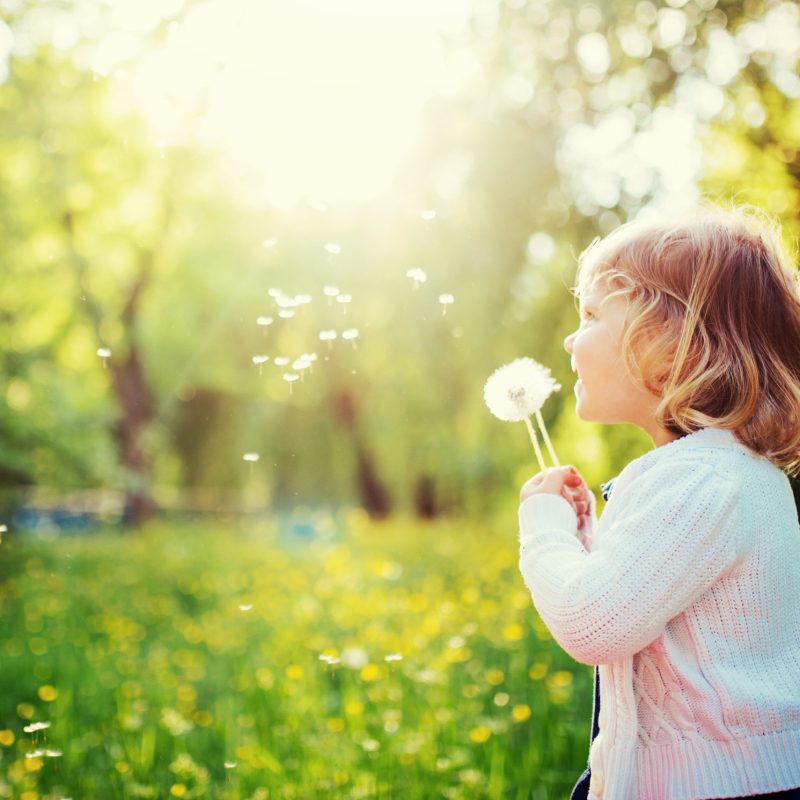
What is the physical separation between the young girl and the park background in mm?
742

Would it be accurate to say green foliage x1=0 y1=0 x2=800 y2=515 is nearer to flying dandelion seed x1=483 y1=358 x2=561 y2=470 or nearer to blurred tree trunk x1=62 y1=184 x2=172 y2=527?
blurred tree trunk x1=62 y1=184 x2=172 y2=527

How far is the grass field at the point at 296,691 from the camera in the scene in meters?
3.02

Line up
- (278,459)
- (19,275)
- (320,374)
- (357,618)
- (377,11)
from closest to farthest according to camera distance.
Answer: (377,11), (357,618), (19,275), (320,374), (278,459)

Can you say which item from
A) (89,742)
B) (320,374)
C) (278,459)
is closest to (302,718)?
(89,742)

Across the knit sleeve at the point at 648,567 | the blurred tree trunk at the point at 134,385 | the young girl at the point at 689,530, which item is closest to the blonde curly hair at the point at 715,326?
the young girl at the point at 689,530

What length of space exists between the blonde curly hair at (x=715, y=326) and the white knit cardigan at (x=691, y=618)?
0.05 m

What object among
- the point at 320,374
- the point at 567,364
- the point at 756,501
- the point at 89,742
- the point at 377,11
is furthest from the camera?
the point at 320,374

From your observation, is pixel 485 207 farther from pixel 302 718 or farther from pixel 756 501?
pixel 756 501

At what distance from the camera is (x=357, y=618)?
16.2 ft

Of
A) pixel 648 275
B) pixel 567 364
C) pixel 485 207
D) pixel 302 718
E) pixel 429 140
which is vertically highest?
pixel 429 140

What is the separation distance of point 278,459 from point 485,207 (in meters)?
13.9

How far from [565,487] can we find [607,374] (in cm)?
21

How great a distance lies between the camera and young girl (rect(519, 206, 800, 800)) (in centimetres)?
141

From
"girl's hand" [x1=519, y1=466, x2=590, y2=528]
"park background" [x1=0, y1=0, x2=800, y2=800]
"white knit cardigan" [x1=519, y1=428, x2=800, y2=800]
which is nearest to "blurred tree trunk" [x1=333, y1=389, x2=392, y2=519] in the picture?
"park background" [x1=0, y1=0, x2=800, y2=800]
